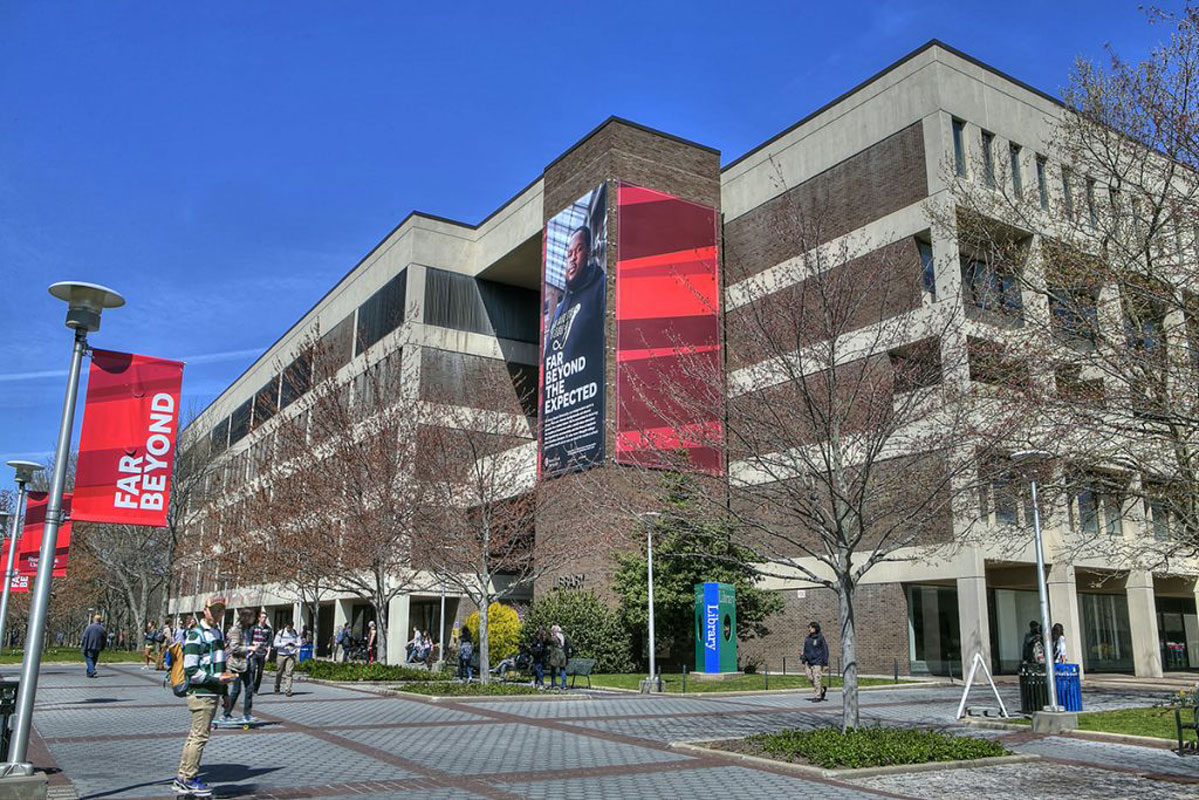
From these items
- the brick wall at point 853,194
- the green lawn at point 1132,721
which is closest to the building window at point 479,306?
the brick wall at point 853,194

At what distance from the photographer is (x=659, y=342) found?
124ft

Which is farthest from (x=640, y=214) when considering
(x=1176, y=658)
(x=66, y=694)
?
(x=1176, y=658)

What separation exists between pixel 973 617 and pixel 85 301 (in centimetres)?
2700

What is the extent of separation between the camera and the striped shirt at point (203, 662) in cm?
929

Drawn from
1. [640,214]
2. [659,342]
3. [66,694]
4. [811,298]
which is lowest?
[66,694]

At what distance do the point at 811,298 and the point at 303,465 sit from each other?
20834 mm

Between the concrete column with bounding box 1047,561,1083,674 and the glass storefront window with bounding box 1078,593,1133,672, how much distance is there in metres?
5.99

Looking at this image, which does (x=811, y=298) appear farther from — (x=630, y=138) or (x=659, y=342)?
→ (x=630, y=138)

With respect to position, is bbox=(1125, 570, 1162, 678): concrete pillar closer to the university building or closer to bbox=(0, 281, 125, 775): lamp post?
the university building

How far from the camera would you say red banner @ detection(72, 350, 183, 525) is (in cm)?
977

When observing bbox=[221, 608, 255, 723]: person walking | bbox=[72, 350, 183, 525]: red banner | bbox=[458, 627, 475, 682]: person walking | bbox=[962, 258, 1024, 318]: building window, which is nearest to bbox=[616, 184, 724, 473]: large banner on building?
bbox=[458, 627, 475, 682]: person walking

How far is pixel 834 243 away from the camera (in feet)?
118

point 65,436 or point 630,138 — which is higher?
point 630,138

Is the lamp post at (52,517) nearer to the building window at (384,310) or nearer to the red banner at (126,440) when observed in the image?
the red banner at (126,440)
